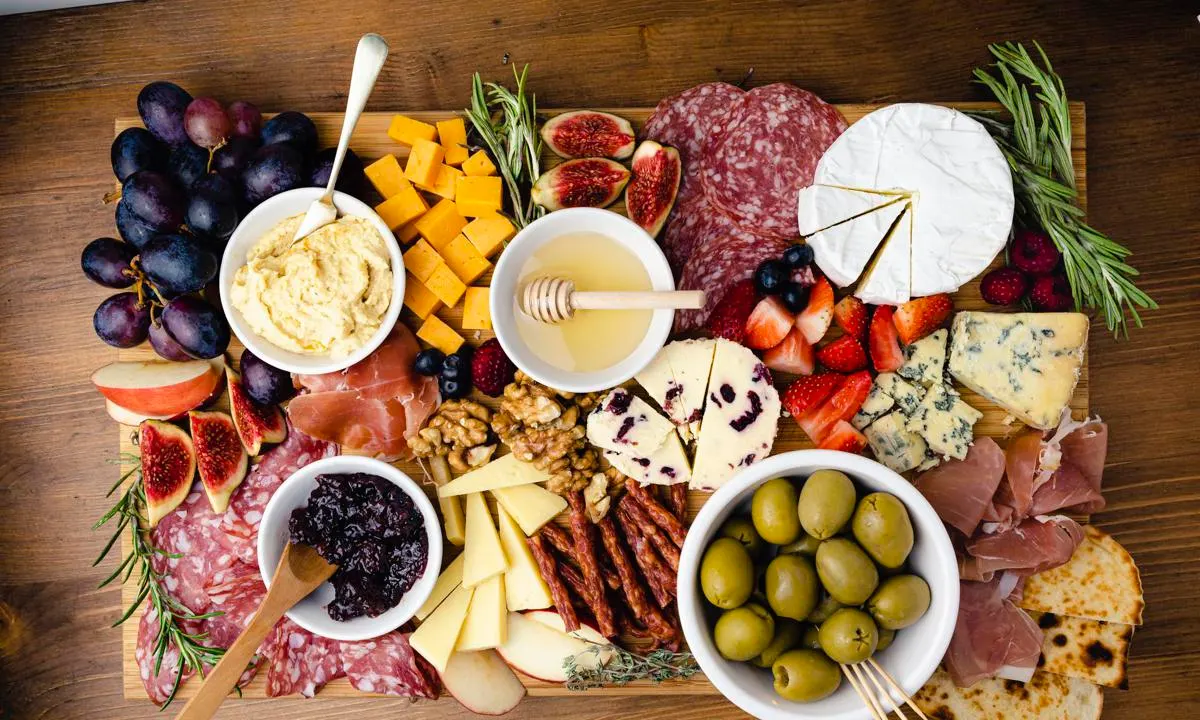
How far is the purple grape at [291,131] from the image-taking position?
1821 mm

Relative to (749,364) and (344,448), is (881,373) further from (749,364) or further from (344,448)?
(344,448)

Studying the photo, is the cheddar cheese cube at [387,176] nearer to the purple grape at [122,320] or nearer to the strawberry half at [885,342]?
the purple grape at [122,320]

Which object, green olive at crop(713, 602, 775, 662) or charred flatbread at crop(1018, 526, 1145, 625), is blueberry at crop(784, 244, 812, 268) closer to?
green olive at crop(713, 602, 775, 662)

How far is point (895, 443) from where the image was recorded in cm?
179

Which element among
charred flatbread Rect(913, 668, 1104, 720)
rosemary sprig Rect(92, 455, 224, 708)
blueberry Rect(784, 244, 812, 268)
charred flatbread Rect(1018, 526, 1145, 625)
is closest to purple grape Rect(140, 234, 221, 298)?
rosemary sprig Rect(92, 455, 224, 708)

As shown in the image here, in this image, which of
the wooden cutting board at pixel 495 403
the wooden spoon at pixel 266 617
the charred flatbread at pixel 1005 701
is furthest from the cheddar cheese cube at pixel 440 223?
the charred flatbread at pixel 1005 701

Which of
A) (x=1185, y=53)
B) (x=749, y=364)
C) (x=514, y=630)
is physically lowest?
(x=514, y=630)

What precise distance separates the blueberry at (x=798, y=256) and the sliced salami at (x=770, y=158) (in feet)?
0.28

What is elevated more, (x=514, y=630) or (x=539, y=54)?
(x=539, y=54)

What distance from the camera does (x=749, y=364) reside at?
5.87 feet

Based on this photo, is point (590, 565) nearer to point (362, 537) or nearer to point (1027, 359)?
point (362, 537)

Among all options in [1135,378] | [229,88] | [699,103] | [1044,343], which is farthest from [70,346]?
[1135,378]

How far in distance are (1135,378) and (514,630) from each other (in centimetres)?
172

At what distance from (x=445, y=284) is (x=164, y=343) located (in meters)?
0.68
